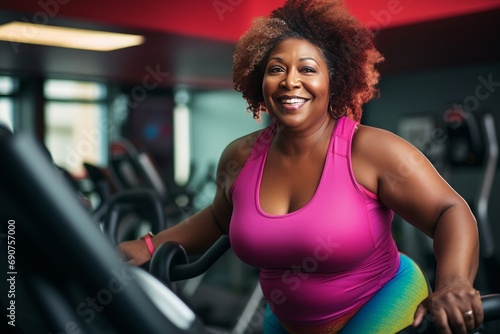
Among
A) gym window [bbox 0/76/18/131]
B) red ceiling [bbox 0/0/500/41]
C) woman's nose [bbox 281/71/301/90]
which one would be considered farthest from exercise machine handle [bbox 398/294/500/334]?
gym window [bbox 0/76/18/131]

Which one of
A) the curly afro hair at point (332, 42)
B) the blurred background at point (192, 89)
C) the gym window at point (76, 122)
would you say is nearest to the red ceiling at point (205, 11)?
the blurred background at point (192, 89)

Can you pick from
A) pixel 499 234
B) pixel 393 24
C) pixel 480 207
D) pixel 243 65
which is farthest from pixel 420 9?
pixel 243 65

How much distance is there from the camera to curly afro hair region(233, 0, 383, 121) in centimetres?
135

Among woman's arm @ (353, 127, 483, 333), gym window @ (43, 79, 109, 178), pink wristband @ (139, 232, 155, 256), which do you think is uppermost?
woman's arm @ (353, 127, 483, 333)

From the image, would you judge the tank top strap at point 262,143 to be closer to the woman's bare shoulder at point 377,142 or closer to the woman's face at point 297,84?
the woman's face at point 297,84

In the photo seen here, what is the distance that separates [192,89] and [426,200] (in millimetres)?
7830

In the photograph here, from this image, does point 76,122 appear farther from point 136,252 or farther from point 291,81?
point 291,81

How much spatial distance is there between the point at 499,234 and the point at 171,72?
139 inches

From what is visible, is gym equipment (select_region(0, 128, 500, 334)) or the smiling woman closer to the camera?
gym equipment (select_region(0, 128, 500, 334))

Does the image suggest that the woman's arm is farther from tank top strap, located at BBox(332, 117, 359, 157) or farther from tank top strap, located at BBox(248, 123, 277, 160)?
tank top strap, located at BBox(248, 123, 277, 160)

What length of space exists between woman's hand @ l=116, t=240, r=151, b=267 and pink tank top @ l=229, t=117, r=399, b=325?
20 centimetres

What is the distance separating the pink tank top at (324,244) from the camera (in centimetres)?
119

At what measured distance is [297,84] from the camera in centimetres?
127

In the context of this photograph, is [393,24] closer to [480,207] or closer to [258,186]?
[480,207]
